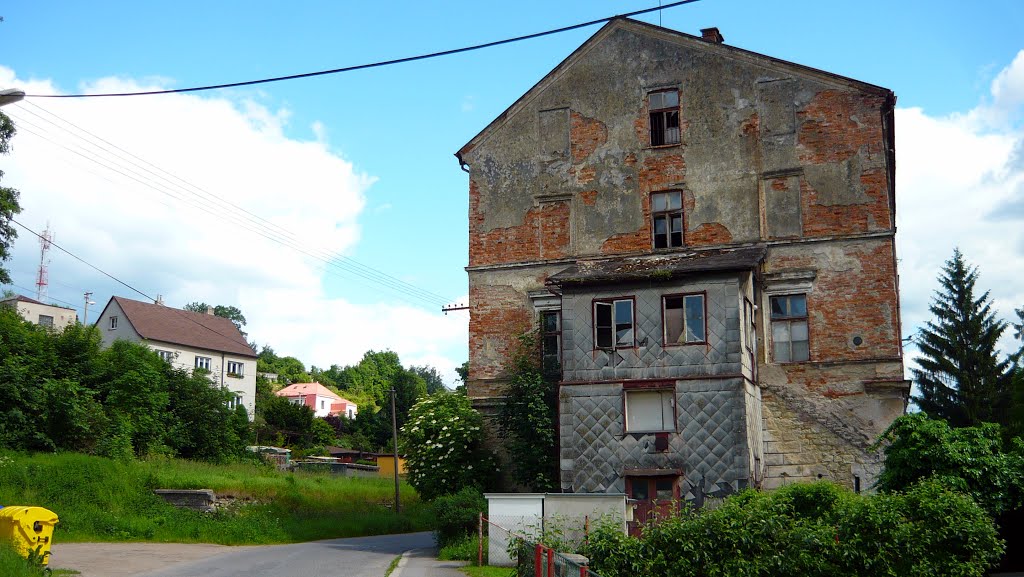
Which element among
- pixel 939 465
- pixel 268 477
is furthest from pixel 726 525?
pixel 268 477

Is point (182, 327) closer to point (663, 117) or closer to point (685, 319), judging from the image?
point (663, 117)

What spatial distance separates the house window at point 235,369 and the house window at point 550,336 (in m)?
43.0

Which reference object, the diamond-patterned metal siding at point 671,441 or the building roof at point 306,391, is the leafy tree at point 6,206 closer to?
the diamond-patterned metal siding at point 671,441

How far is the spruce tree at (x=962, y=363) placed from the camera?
136 ft

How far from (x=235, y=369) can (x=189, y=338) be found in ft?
15.7

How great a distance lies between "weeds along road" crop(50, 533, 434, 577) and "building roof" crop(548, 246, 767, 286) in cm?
948

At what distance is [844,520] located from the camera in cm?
1579

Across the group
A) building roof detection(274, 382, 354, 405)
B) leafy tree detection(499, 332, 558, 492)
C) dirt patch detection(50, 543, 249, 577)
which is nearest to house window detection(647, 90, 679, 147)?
leafy tree detection(499, 332, 558, 492)

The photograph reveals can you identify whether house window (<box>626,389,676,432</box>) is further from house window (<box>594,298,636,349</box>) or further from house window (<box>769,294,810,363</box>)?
house window (<box>769,294,810,363</box>)

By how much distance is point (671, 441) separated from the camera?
23.6m

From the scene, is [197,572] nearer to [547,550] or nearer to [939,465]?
[547,550]

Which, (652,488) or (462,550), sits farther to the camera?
(652,488)

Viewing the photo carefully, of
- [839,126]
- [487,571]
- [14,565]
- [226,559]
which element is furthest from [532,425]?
[14,565]

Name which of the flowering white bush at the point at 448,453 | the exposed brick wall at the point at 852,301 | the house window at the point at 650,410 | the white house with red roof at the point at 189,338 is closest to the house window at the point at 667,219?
the exposed brick wall at the point at 852,301
